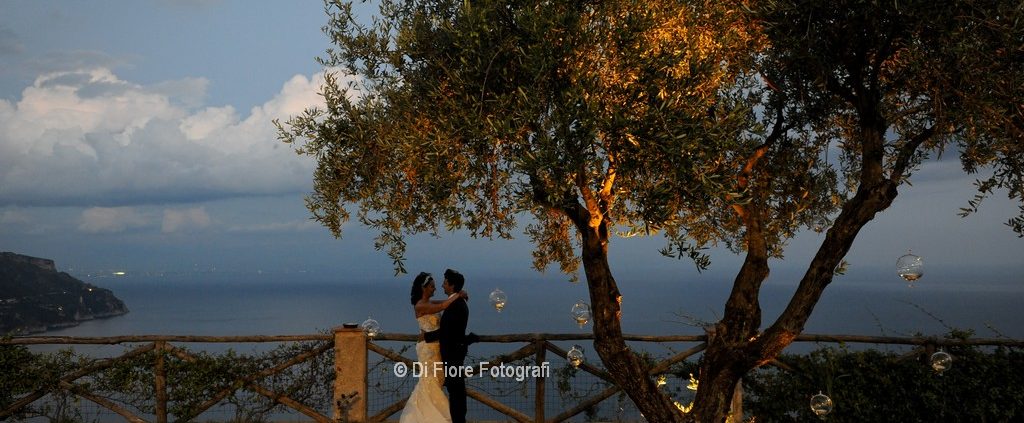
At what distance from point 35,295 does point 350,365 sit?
218ft

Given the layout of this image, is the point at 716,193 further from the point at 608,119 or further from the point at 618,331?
the point at 618,331

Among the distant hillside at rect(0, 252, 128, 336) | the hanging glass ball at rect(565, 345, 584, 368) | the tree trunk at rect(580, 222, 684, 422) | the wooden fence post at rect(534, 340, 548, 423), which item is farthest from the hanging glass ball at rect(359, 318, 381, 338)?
the distant hillside at rect(0, 252, 128, 336)

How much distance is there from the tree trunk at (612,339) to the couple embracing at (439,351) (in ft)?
5.70

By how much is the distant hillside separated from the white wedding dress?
55.9 meters

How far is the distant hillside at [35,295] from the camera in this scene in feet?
203

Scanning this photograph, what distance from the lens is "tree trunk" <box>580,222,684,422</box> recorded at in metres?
9.05

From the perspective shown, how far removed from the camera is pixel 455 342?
390 inches

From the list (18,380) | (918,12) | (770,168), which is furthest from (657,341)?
(18,380)

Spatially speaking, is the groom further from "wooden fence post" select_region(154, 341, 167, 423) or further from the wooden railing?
"wooden fence post" select_region(154, 341, 167, 423)

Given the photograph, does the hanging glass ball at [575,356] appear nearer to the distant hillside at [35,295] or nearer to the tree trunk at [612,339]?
the tree trunk at [612,339]

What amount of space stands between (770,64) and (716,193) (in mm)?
3415

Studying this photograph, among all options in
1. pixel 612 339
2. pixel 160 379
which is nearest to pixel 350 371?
pixel 160 379

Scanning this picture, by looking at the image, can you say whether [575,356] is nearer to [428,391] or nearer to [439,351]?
[439,351]

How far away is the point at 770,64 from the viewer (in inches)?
386
